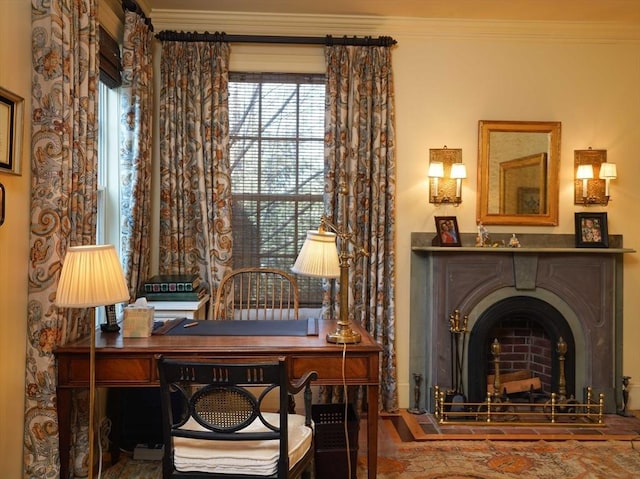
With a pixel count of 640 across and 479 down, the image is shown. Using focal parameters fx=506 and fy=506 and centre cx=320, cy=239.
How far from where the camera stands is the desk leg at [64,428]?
225cm

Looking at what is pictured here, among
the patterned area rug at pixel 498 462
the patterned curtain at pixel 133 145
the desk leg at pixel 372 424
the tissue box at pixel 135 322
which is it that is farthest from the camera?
the patterned curtain at pixel 133 145

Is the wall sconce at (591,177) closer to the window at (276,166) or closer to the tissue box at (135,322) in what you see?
the window at (276,166)

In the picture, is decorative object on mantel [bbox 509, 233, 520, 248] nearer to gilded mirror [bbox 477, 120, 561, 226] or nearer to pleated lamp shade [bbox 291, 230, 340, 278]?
gilded mirror [bbox 477, 120, 561, 226]

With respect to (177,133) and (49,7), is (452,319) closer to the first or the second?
(177,133)

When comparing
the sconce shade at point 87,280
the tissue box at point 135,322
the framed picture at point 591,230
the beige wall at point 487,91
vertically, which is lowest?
the tissue box at point 135,322

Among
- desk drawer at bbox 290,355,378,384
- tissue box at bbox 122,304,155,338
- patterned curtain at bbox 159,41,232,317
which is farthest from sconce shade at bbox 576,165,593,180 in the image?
tissue box at bbox 122,304,155,338

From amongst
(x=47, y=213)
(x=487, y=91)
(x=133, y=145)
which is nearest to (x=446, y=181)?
(x=487, y=91)

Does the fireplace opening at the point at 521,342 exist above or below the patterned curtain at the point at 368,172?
below

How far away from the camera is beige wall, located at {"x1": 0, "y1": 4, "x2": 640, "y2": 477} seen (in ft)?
12.4

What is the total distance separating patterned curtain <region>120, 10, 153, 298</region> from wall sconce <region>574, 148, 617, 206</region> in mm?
3165

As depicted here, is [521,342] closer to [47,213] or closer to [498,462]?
[498,462]

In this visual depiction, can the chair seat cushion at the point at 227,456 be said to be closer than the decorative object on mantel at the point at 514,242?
Yes

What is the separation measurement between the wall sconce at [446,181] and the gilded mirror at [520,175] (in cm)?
18

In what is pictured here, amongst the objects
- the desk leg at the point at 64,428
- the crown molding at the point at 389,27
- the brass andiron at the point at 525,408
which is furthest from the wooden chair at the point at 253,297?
the crown molding at the point at 389,27
